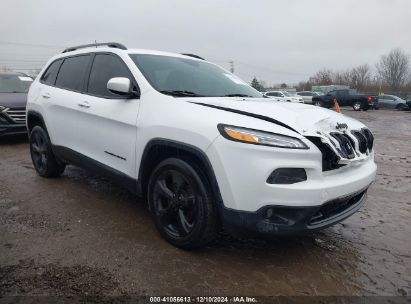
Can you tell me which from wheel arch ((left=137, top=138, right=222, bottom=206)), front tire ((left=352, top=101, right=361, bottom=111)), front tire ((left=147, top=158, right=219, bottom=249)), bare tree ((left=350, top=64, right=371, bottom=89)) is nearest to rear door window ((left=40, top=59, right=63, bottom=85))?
wheel arch ((left=137, top=138, right=222, bottom=206))

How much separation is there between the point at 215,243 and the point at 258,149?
120 centimetres

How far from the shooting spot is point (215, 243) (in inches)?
136

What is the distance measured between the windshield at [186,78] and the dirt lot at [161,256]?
1.42m

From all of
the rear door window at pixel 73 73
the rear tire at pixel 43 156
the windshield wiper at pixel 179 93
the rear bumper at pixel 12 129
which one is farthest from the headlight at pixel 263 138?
the rear bumper at pixel 12 129

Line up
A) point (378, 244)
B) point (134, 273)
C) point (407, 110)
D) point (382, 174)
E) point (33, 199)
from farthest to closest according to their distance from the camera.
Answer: point (407, 110)
point (382, 174)
point (33, 199)
point (378, 244)
point (134, 273)

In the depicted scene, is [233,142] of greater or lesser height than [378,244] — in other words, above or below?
above

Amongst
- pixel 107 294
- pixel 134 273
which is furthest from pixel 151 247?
pixel 107 294

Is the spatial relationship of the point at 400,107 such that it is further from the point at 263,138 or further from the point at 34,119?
the point at 263,138

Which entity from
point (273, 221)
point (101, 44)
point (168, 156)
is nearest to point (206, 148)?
point (168, 156)

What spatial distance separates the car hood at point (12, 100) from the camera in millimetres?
8352

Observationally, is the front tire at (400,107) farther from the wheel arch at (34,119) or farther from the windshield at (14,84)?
the wheel arch at (34,119)

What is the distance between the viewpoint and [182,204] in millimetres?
3178

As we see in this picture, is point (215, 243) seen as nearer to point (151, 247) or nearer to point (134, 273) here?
point (151, 247)

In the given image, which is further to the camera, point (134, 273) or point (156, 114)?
point (156, 114)
